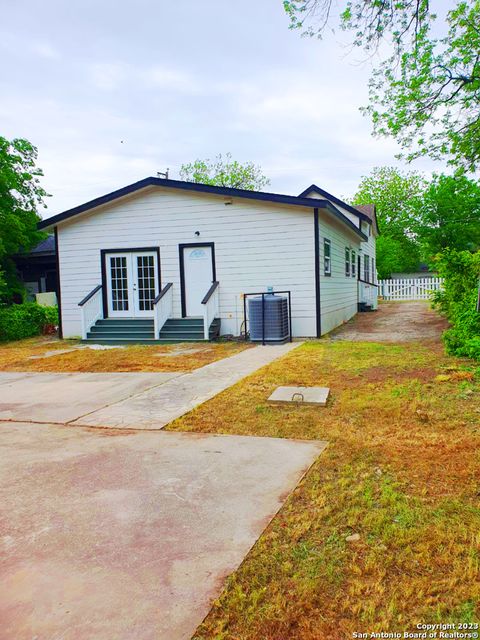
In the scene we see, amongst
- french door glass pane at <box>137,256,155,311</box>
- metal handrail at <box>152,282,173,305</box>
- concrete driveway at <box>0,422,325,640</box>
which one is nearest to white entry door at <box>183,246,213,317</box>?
metal handrail at <box>152,282,173,305</box>

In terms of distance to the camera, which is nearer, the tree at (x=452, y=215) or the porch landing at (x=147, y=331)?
the porch landing at (x=147, y=331)

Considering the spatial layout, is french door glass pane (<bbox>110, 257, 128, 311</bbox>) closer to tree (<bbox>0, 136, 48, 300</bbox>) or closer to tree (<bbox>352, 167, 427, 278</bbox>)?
tree (<bbox>0, 136, 48, 300</bbox>)

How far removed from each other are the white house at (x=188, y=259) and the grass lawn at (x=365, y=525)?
7016 millimetres

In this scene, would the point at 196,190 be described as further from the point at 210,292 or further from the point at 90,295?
the point at 90,295

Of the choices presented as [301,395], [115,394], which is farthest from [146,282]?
[301,395]

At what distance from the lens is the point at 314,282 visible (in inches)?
457

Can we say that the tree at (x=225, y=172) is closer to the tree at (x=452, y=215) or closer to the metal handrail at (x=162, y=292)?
the tree at (x=452, y=215)

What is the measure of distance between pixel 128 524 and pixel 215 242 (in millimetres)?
10289

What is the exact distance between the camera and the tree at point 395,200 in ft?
146

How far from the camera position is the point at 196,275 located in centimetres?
1262

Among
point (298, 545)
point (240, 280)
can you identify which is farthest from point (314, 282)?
point (298, 545)

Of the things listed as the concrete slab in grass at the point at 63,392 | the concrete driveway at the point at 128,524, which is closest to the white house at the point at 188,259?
the concrete slab in grass at the point at 63,392

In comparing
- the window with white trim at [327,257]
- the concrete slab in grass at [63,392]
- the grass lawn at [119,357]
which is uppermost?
the window with white trim at [327,257]

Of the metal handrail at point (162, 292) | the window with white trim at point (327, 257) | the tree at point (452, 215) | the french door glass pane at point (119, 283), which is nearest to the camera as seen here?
the metal handrail at point (162, 292)
